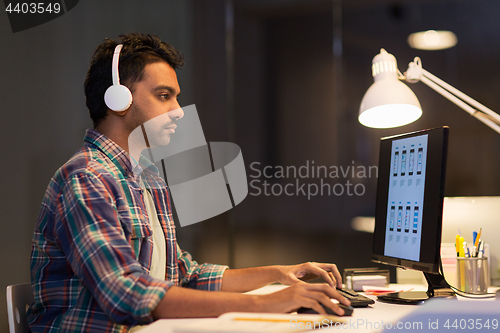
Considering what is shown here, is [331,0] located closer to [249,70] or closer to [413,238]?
[249,70]

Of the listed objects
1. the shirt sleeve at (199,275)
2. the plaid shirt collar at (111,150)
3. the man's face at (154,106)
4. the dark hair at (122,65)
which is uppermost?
the dark hair at (122,65)

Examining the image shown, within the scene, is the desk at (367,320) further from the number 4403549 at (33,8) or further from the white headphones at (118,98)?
the number 4403549 at (33,8)

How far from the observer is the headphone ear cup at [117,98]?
3.96 ft

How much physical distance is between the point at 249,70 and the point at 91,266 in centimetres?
193

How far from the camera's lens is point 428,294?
1254mm

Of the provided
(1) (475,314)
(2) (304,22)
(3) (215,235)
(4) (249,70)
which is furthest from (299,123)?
(1) (475,314)

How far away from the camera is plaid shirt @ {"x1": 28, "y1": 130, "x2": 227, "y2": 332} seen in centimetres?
87

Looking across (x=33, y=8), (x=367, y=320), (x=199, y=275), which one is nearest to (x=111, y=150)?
(x=199, y=275)

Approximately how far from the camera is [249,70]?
→ 2.63 m

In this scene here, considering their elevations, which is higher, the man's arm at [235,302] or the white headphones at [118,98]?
the white headphones at [118,98]

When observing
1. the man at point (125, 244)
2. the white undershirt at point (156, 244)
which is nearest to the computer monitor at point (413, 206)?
the man at point (125, 244)

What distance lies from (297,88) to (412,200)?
4.85 feet

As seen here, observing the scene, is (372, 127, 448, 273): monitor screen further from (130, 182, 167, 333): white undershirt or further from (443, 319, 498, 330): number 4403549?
(130, 182, 167, 333): white undershirt

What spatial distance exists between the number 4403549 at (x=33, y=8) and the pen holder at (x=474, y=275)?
207 centimetres
